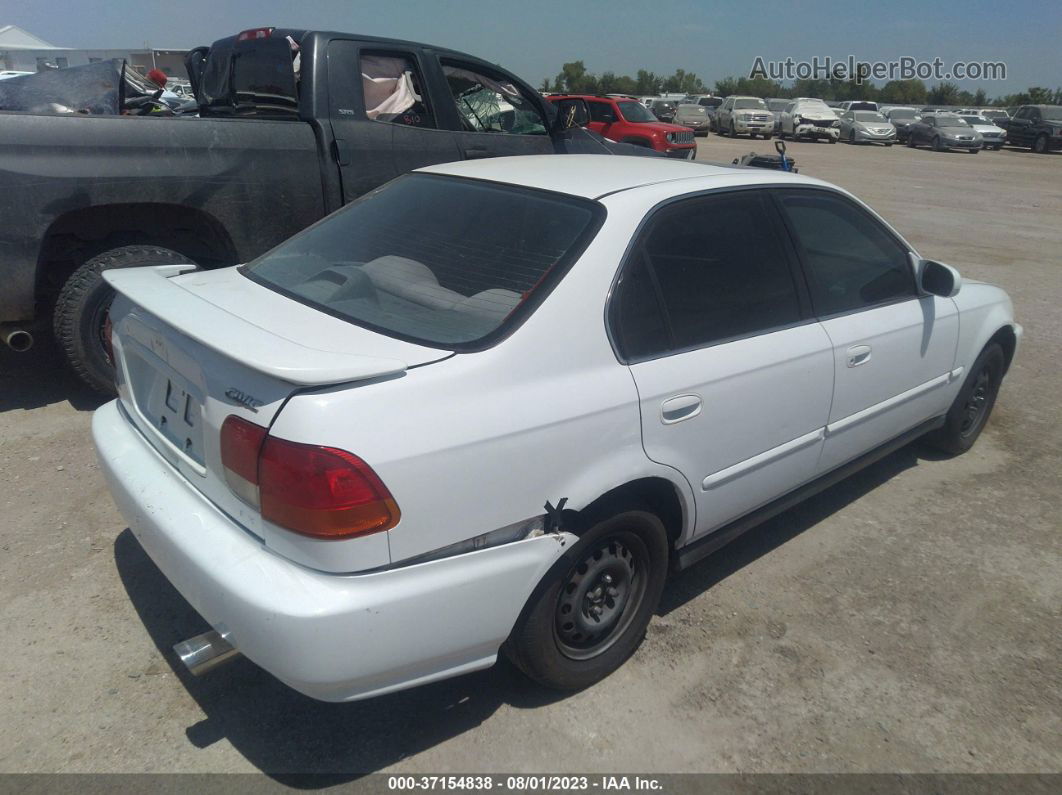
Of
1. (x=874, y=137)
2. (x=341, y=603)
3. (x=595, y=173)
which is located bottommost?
(x=874, y=137)

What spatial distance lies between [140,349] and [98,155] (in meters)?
2.15

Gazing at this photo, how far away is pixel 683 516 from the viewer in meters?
2.96

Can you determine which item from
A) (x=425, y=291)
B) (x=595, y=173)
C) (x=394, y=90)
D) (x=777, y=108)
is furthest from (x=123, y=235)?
(x=777, y=108)

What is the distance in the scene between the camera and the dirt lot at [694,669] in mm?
2572

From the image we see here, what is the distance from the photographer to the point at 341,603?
211 centimetres

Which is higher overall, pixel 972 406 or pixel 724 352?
pixel 724 352

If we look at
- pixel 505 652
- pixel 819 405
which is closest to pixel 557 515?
pixel 505 652

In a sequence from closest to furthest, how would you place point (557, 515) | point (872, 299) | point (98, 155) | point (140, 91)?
point (557, 515), point (872, 299), point (98, 155), point (140, 91)

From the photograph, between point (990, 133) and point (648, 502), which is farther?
point (990, 133)

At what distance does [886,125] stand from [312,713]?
36.6 m

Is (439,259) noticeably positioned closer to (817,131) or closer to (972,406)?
(972,406)

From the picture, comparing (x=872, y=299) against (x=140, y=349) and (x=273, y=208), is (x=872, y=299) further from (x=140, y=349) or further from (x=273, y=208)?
(x=273, y=208)

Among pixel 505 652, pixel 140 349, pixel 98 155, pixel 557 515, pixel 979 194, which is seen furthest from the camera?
pixel 979 194

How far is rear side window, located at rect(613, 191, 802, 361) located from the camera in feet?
9.05
